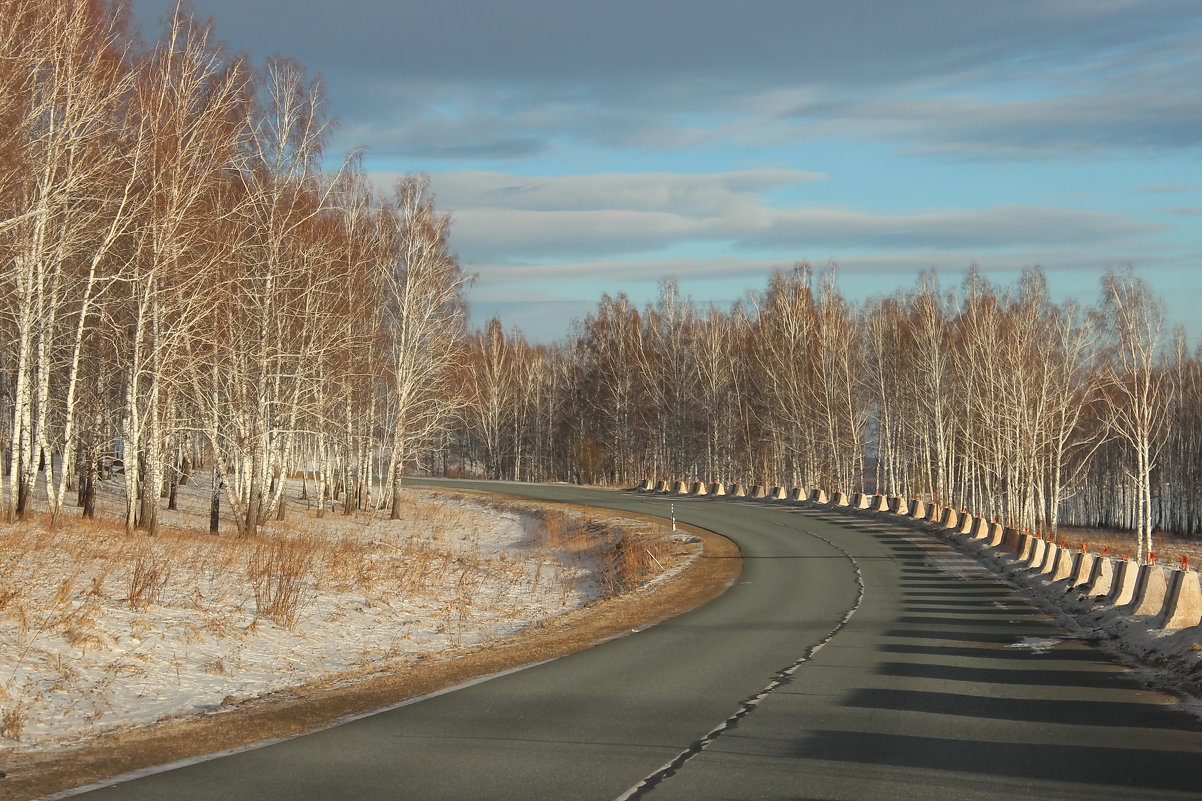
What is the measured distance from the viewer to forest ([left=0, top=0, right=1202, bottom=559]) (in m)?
22.9

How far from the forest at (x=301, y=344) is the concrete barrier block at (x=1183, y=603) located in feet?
55.0

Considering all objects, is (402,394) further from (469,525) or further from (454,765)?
(454,765)

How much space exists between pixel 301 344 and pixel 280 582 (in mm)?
14897

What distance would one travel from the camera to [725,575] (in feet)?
81.9

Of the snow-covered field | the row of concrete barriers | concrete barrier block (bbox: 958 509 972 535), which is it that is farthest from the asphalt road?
concrete barrier block (bbox: 958 509 972 535)

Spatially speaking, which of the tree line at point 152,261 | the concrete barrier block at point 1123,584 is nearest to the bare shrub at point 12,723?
the tree line at point 152,261

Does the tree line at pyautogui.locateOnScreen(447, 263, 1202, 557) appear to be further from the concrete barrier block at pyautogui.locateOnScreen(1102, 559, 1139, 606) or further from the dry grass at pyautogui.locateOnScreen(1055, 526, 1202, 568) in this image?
the concrete barrier block at pyautogui.locateOnScreen(1102, 559, 1139, 606)

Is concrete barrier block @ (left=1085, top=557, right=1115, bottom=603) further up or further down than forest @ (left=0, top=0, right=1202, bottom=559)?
further down

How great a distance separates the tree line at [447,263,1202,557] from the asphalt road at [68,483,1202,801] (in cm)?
4100

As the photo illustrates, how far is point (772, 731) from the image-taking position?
30.1ft

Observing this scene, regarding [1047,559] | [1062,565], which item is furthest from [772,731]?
[1047,559]

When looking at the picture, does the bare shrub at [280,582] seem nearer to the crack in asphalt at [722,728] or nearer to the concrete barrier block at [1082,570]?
the crack in asphalt at [722,728]

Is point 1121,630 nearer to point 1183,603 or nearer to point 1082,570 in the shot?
point 1183,603

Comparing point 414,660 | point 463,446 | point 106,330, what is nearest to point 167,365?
point 106,330
